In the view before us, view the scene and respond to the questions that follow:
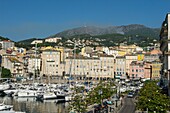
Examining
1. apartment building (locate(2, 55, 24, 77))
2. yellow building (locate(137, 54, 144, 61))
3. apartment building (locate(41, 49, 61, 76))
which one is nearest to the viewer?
apartment building (locate(2, 55, 24, 77))

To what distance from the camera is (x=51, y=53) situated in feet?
387

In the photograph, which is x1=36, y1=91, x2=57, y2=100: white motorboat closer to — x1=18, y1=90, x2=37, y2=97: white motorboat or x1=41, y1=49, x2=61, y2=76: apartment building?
x1=18, y1=90, x2=37, y2=97: white motorboat

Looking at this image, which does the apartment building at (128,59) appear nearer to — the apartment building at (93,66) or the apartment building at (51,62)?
the apartment building at (93,66)

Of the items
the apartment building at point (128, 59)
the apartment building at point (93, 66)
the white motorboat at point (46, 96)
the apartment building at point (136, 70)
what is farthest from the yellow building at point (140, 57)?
the white motorboat at point (46, 96)

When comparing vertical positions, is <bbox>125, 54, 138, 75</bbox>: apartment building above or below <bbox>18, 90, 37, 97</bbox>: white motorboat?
above

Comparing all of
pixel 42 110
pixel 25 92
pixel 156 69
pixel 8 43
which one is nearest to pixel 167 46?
pixel 42 110

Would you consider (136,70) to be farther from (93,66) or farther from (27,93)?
(27,93)

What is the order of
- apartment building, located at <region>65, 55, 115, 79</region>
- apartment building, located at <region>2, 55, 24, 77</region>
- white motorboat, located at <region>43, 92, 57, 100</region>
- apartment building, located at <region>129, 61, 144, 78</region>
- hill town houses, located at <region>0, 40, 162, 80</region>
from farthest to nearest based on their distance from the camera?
1. apartment building, located at <region>2, 55, 24, 77</region>
2. apartment building, located at <region>65, 55, 115, 79</region>
3. hill town houses, located at <region>0, 40, 162, 80</region>
4. apartment building, located at <region>129, 61, 144, 78</region>
5. white motorboat, located at <region>43, 92, 57, 100</region>

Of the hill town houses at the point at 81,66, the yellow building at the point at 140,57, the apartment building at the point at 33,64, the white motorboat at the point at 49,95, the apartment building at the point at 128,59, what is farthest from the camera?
the yellow building at the point at 140,57

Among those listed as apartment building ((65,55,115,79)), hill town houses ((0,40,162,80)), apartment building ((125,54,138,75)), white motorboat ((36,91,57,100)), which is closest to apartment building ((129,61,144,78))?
hill town houses ((0,40,162,80))

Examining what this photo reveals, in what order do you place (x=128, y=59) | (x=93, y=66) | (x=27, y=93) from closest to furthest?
(x=27, y=93) < (x=93, y=66) < (x=128, y=59)

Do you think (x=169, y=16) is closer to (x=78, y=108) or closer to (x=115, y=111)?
(x=115, y=111)

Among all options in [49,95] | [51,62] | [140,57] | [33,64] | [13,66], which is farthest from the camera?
[140,57]

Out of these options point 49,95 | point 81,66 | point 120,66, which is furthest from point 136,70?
point 49,95
